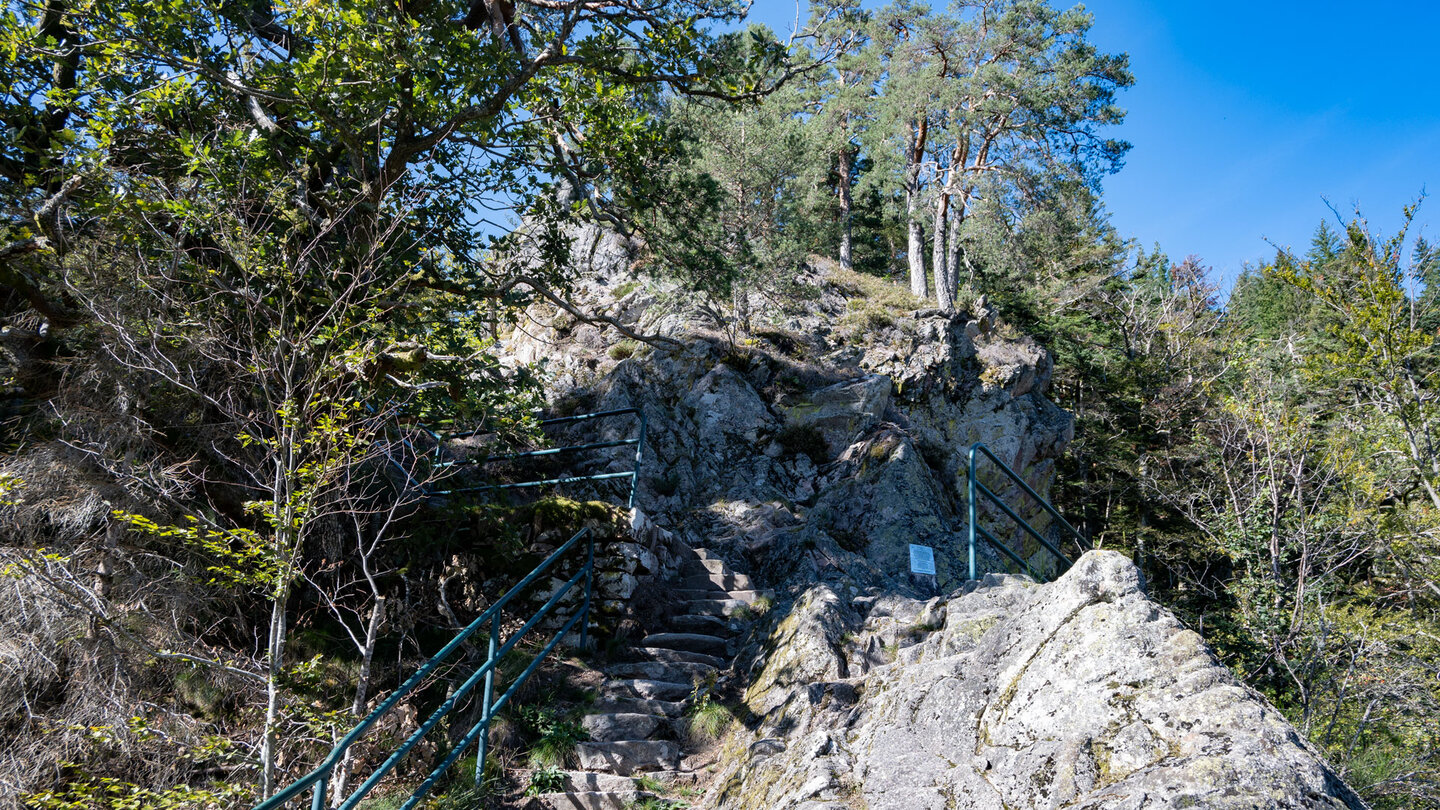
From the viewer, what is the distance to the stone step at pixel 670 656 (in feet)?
21.8

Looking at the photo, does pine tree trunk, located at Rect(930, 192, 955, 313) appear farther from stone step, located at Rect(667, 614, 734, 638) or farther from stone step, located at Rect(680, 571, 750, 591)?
stone step, located at Rect(667, 614, 734, 638)

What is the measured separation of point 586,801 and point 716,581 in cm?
360

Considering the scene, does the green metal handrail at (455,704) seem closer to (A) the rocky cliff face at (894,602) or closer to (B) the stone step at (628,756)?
(B) the stone step at (628,756)

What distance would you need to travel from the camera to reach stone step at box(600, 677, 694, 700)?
19.9ft

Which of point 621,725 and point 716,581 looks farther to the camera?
point 716,581

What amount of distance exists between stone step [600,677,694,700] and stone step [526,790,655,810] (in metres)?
1.15

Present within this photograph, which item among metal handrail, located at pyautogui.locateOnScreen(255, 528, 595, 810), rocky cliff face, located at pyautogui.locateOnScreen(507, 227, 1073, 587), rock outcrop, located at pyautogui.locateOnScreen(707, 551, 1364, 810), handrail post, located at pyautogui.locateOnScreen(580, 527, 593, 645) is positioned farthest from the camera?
rocky cliff face, located at pyautogui.locateOnScreen(507, 227, 1073, 587)

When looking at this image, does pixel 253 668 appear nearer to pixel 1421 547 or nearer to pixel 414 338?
pixel 414 338

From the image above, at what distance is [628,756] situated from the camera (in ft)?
17.5

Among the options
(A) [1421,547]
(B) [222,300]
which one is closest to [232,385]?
(B) [222,300]

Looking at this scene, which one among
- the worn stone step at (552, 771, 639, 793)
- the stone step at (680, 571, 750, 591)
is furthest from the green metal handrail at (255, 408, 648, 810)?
the stone step at (680, 571, 750, 591)

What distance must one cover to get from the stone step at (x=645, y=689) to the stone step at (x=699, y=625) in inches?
41.3

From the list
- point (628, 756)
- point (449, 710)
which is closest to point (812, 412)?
point (628, 756)

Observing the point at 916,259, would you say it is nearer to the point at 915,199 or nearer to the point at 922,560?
the point at 915,199
